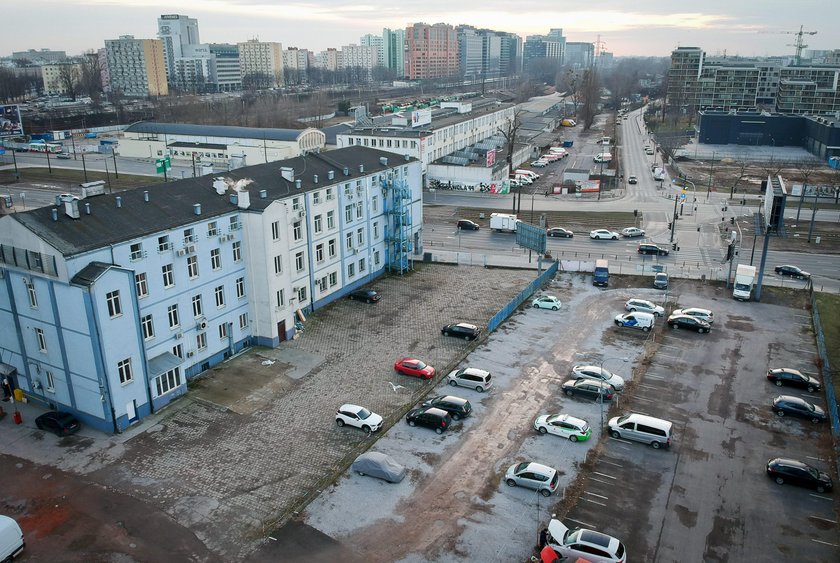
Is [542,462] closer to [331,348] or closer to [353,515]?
[353,515]

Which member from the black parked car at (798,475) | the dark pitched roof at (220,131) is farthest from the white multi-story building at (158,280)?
the dark pitched roof at (220,131)

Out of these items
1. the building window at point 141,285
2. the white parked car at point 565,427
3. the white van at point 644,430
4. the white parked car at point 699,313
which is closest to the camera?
the white van at point 644,430

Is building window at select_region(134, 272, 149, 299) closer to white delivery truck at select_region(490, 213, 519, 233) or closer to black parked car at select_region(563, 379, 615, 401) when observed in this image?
black parked car at select_region(563, 379, 615, 401)

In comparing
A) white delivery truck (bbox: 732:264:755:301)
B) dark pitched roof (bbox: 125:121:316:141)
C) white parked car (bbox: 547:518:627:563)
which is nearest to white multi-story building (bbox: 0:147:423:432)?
white parked car (bbox: 547:518:627:563)

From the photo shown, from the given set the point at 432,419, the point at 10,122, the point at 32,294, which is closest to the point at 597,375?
Answer: the point at 432,419

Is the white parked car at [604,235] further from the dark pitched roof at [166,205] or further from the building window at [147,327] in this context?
the building window at [147,327]

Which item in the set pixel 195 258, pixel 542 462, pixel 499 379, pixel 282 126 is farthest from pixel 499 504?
pixel 282 126
